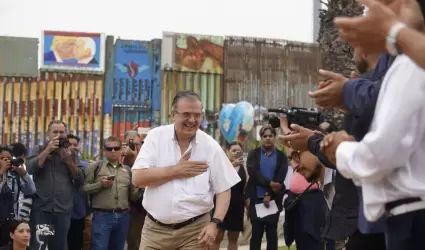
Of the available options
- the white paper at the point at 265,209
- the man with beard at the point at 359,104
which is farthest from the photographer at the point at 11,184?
the man with beard at the point at 359,104

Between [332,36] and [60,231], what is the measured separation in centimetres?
513

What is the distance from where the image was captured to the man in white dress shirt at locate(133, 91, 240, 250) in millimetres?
6148

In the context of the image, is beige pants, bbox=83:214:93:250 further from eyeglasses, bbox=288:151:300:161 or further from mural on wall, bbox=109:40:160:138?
mural on wall, bbox=109:40:160:138

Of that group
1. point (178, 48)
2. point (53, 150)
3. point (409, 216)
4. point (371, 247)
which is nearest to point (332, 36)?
point (53, 150)

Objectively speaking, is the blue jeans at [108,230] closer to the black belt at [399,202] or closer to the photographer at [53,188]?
the photographer at [53,188]

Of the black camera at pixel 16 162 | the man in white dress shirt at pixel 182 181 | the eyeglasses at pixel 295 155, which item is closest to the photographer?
the eyeglasses at pixel 295 155

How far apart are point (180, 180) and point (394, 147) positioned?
3.60m

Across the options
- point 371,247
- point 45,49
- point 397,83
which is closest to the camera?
point 397,83

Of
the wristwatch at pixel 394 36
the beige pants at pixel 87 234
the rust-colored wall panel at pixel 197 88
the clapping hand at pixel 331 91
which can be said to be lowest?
the beige pants at pixel 87 234

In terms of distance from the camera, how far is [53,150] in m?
9.38

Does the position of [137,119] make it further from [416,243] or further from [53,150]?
[416,243]

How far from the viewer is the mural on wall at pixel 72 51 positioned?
24438 millimetres

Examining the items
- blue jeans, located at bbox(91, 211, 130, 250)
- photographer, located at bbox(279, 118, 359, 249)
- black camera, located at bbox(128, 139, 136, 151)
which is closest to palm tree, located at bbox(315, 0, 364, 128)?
black camera, located at bbox(128, 139, 136, 151)

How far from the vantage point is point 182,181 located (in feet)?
20.3
